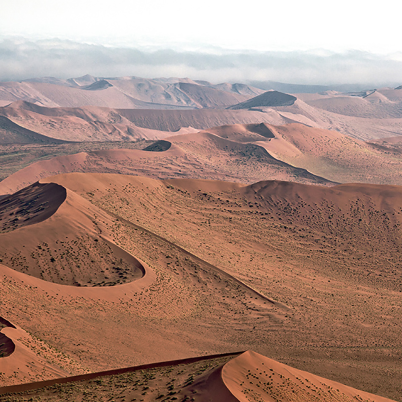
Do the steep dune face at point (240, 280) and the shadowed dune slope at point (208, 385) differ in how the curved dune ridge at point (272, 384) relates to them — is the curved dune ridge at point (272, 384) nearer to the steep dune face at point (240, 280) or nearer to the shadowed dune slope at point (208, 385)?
the shadowed dune slope at point (208, 385)

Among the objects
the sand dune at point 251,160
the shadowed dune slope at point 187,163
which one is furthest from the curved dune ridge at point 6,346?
the shadowed dune slope at point 187,163

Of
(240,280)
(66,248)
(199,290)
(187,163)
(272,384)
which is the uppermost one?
(272,384)

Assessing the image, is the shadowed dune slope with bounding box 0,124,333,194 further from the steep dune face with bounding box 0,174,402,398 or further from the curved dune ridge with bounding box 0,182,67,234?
the curved dune ridge with bounding box 0,182,67,234

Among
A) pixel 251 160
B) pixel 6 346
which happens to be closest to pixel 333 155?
pixel 251 160

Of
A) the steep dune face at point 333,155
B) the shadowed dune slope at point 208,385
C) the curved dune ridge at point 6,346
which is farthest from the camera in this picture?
the steep dune face at point 333,155

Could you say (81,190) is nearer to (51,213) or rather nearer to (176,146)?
(51,213)

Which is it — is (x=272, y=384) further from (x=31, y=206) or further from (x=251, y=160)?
(x=251, y=160)
